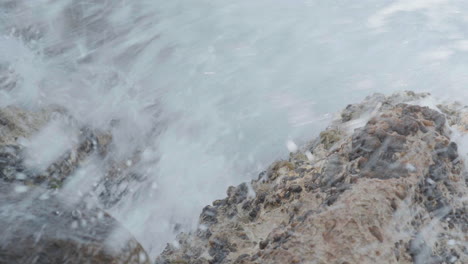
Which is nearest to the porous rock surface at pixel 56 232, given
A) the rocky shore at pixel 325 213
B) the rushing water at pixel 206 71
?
the rocky shore at pixel 325 213

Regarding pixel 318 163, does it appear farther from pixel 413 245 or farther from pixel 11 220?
pixel 11 220

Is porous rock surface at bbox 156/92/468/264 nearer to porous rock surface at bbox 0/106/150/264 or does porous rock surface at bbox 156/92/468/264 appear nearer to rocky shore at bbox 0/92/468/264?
rocky shore at bbox 0/92/468/264

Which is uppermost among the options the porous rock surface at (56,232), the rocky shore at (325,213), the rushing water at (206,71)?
the porous rock surface at (56,232)

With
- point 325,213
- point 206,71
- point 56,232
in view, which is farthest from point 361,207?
point 206,71

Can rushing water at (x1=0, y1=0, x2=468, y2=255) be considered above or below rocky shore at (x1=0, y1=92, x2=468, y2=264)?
below

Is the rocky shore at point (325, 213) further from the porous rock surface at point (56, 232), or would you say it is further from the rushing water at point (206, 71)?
the rushing water at point (206, 71)

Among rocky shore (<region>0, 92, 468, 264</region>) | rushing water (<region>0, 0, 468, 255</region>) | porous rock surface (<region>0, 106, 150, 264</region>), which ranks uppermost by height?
porous rock surface (<region>0, 106, 150, 264</region>)

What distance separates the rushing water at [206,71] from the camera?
5090mm

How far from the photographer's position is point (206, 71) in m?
7.53

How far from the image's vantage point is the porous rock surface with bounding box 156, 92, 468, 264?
229 cm

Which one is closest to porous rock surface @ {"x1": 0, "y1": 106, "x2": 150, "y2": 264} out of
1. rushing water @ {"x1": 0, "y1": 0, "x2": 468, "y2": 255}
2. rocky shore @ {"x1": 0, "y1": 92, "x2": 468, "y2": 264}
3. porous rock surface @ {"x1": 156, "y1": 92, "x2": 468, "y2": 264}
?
rocky shore @ {"x1": 0, "y1": 92, "x2": 468, "y2": 264}

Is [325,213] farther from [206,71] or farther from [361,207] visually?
[206,71]

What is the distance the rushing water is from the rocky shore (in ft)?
4.27

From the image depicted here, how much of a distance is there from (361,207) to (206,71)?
18.0 feet
